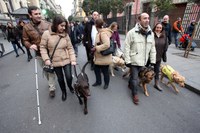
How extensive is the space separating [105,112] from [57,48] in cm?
179

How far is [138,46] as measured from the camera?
115 inches

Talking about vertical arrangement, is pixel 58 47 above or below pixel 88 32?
below

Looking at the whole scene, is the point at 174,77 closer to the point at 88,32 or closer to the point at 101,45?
the point at 101,45

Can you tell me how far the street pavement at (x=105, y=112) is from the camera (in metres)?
2.46

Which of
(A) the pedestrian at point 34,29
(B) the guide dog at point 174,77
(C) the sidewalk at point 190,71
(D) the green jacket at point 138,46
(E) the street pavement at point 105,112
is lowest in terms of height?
(E) the street pavement at point 105,112

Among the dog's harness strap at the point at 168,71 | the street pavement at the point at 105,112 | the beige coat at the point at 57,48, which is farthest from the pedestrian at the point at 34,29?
the dog's harness strap at the point at 168,71

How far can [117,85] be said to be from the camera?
161 inches

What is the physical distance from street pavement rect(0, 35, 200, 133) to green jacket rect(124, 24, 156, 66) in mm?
1115

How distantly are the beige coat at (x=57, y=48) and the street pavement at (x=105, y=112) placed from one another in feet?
3.75

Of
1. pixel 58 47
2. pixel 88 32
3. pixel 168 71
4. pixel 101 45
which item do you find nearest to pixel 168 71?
pixel 168 71

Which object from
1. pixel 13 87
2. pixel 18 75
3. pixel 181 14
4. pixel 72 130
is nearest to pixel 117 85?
pixel 72 130

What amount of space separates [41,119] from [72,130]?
31.1 inches

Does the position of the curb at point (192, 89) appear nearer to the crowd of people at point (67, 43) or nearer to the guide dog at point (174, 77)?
the guide dog at point (174, 77)

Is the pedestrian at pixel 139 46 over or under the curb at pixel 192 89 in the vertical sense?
over
